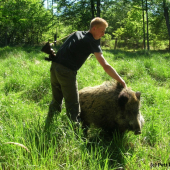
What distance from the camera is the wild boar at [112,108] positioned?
307 cm

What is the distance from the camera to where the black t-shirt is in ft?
9.54

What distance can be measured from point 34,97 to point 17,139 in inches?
107

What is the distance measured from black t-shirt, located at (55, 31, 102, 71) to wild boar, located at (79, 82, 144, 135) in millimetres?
786

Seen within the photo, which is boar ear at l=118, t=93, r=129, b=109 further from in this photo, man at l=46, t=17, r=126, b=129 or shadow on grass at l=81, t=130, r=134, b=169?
shadow on grass at l=81, t=130, r=134, b=169

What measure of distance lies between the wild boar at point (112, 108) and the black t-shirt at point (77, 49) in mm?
786

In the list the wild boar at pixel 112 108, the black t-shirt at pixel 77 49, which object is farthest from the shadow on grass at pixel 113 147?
the black t-shirt at pixel 77 49

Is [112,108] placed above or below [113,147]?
above

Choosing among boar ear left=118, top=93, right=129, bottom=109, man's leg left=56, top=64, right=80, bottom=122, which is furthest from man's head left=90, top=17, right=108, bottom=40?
boar ear left=118, top=93, right=129, bottom=109

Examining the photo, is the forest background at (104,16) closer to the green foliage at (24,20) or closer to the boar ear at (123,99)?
the green foliage at (24,20)

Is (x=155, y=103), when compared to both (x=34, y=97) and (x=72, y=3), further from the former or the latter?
(x=72, y=3)

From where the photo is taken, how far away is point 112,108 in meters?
3.25

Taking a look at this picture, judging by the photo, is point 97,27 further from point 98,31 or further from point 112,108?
point 112,108

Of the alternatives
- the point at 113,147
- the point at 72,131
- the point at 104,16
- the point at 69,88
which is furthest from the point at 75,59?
the point at 104,16

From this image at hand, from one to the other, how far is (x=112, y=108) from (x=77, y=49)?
1.24 meters
